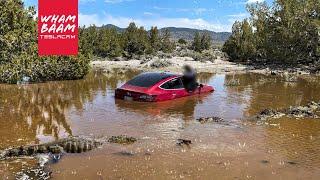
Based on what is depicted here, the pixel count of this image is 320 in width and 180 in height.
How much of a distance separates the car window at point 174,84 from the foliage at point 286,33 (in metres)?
24.7

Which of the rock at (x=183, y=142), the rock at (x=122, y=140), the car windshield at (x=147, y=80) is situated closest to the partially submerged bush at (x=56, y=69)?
the car windshield at (x=147, y=80)

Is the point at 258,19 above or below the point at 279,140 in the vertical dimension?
above

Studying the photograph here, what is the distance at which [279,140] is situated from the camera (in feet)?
40.5

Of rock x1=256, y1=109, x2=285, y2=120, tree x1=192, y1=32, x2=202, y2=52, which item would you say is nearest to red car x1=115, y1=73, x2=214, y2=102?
rock x1=256, y1=109, x2=285, y2=120

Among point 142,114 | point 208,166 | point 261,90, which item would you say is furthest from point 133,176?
point 261,90

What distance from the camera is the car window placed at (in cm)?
1903

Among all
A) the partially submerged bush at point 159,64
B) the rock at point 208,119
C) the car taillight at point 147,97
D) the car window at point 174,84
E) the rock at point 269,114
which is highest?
the car window at point 174,84

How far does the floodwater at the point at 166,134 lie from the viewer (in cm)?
950

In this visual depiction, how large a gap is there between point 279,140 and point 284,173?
292 centimetres

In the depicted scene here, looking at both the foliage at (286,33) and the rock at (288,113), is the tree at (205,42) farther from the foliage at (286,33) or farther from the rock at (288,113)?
the rock at (288,113)

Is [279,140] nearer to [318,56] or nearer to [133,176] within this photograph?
[133,176]

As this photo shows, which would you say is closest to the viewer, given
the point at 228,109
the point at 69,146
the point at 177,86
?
the point at 69,146
